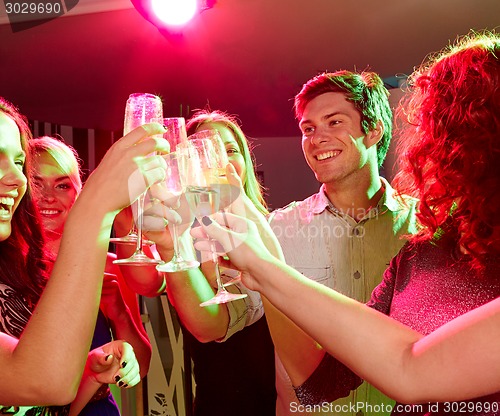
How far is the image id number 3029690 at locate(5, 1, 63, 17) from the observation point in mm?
4102

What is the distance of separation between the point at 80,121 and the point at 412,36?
4.39 metres

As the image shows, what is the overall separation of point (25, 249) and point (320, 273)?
3.81 ft

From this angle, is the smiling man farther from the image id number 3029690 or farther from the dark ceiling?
the image id number 3029690

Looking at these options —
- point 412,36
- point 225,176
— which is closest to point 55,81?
point 412,36

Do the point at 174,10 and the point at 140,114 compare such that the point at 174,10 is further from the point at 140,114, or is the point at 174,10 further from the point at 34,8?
the point at 140,114

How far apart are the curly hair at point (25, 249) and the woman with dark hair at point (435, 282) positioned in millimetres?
663

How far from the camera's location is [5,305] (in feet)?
4.42

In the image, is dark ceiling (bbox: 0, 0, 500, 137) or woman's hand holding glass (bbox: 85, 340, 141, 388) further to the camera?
dark ceiling (bbox: 0, 0, 500, 137)

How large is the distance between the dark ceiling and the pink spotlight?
29cm

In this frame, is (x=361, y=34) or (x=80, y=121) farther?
(x=80, y=121)

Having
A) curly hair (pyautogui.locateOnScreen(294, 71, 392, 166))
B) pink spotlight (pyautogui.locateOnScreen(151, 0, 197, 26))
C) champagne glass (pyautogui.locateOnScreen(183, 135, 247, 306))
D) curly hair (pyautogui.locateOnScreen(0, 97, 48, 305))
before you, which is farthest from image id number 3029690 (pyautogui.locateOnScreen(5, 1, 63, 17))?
champagne glass (pyautogui.locateOnScreen(183, 135, 247, 306))

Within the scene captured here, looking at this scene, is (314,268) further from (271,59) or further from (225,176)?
(271,59)

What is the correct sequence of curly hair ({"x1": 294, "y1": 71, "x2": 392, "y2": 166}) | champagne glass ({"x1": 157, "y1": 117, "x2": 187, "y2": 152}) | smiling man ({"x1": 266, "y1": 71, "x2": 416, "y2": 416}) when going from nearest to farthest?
champagne glass ({"x1": 157, "y1": 117, "x2": 187, "y2": 152})
smiling man ({"x1": 266, "y1": 71, "x2": 416, "y2": 416})
curly hair ({"x1": 294, "y1": 71, "x2": 392, "y2": 166})
